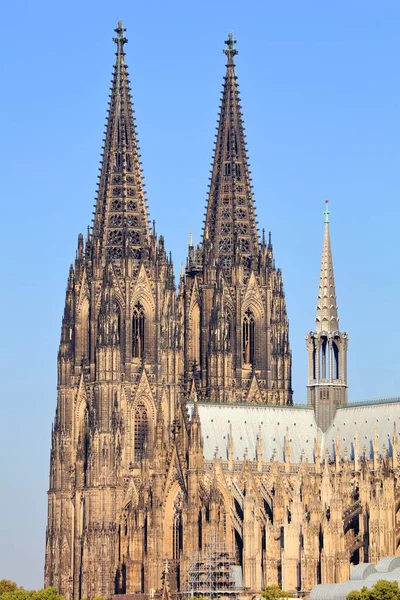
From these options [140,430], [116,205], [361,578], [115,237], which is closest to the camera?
[361,578]

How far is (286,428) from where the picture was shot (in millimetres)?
171000

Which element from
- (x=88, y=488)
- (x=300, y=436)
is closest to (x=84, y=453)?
(x=88, y=488)

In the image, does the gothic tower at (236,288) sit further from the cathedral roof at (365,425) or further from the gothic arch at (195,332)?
the cathedral roof at (365,425)

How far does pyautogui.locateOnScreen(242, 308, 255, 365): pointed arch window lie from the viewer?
177250 mm

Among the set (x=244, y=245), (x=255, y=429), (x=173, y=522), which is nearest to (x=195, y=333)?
(x=244, y=245)

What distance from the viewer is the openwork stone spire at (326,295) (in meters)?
175

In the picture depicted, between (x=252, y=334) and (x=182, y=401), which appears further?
(x=252, y=334)

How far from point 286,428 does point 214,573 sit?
58.1 ft

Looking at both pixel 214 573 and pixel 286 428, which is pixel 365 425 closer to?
pixel 286 428

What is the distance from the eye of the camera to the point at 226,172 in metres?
178

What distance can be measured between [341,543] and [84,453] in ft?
97.1

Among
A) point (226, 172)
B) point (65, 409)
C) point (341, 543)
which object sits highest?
point (226, 172)

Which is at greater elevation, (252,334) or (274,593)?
(252,334)

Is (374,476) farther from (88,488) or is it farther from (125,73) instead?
(125,73)
